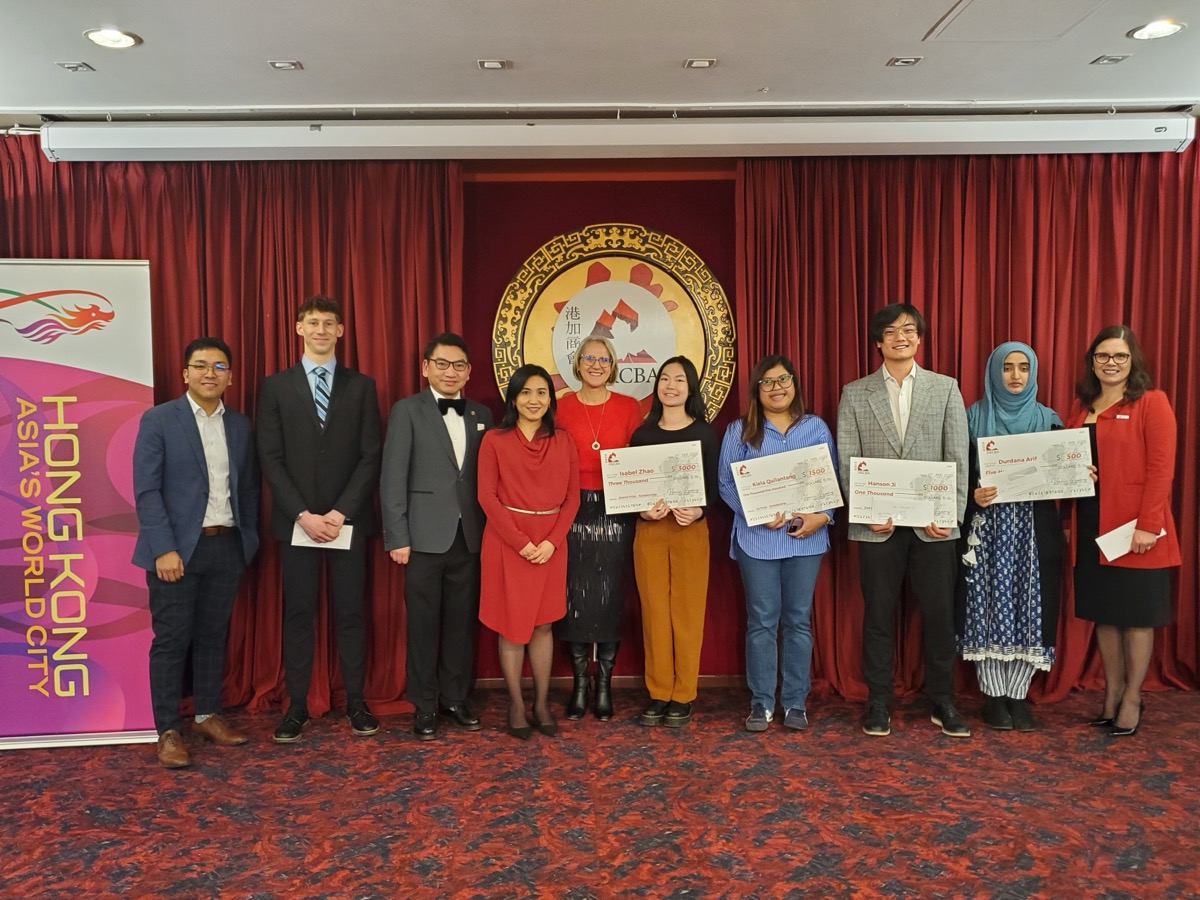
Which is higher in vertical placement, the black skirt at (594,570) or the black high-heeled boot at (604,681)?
the black skirt at (594,570)

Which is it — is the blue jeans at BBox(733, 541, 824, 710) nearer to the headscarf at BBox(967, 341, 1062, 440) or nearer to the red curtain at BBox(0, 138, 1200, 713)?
the red curtain at BBox(0, 138, 1200, 713)

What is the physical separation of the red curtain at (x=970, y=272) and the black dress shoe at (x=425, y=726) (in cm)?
188

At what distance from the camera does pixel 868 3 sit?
2896 millimetres

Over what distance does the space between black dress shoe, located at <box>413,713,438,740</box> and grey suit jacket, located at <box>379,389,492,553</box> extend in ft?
2.37

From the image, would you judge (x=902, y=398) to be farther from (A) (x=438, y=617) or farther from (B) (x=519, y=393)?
(A) (x=438, y=617)

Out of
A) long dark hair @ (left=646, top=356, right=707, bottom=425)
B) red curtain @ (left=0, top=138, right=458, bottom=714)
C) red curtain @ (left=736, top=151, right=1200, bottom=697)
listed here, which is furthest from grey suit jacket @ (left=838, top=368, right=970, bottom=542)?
red curtain @ (left=0, top=138, right=458, bottom=714)

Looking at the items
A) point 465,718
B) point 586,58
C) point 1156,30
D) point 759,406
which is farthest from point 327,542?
point 1156,30

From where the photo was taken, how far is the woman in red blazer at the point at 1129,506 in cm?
355

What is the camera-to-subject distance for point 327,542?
367 cm

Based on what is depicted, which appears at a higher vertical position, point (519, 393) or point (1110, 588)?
point (519, 393)

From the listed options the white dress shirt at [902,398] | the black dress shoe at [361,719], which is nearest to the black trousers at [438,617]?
the black dress shoe at [361,719]

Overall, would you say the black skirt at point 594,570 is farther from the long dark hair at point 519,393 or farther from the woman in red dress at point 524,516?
the long dark hair at point 519,393

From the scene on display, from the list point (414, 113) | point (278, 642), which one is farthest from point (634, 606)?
point (414, 113)

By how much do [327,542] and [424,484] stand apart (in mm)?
478
